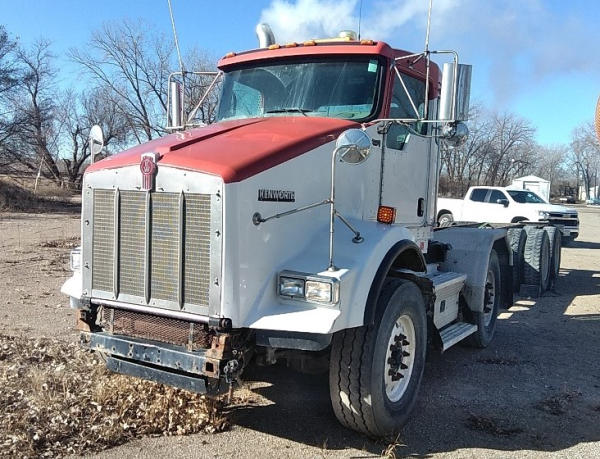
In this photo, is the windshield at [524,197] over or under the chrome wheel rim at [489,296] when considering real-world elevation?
over

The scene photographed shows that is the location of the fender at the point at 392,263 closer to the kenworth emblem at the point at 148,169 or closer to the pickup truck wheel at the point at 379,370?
the pickup truck wheel at the point at 379,370

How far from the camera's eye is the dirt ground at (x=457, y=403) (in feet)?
13.6

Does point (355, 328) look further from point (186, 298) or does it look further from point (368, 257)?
point (186, 298)

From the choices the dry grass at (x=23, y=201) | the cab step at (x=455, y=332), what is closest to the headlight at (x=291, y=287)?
the cab step at (x=455, y=332)

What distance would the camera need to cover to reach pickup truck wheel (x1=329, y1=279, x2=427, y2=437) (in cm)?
404

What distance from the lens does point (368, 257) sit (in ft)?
13.0

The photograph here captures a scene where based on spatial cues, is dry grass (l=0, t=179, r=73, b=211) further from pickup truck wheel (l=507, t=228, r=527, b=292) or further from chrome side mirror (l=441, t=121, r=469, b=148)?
chrome side mirror (l=441, t=121, r=469, b=148)

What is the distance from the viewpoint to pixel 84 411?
173 inches

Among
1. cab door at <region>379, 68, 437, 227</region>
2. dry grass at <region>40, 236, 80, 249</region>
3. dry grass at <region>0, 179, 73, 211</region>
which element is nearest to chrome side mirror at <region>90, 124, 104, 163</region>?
cab door at <region>379, 68, 437, 227</region>

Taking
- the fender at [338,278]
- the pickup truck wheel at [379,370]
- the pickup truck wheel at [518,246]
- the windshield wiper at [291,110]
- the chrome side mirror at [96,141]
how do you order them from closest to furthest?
the fender at [338,278] < the pickup truck wheel at [379,370] < the chrome side mirror at [96,141] < the windshield wiper at [291,110] < the pickup truck wheel at [518,246]

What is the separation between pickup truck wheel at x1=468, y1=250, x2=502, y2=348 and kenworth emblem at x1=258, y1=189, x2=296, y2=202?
11.7ft

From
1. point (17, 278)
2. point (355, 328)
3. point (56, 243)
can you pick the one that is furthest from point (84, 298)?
point (56, 243)

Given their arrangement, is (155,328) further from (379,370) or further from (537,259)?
(537,259)

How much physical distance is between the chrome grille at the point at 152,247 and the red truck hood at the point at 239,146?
21 centimetres
